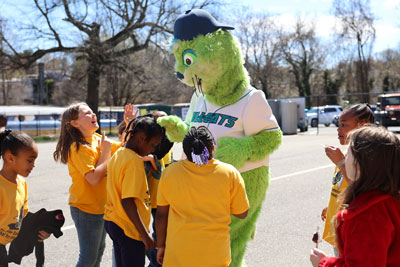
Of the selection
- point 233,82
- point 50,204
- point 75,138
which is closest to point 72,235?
point 50,204

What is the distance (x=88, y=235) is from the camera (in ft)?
11.3

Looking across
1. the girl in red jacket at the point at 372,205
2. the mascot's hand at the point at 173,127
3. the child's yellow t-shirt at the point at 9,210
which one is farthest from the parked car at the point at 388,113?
the girl in red jacket at the point at 372,205

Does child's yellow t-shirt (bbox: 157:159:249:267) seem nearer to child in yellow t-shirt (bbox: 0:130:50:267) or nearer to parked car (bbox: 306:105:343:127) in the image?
child in yellow t-shirt (bbox: 0:130:50:267)

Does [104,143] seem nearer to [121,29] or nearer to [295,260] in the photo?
[295,260]

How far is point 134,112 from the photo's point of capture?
402cm

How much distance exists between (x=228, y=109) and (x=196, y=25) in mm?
738

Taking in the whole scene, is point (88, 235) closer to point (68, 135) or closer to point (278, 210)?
point (68, 135)

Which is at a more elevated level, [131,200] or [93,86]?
[93,86]

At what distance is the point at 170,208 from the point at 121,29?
82.4 feet

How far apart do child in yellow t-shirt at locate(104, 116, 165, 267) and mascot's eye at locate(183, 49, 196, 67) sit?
77 centimetres

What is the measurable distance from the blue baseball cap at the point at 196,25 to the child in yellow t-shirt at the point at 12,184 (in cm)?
149

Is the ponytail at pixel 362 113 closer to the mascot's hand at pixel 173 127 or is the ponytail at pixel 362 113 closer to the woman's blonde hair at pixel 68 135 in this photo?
the mascot's hand at pixel 173 127

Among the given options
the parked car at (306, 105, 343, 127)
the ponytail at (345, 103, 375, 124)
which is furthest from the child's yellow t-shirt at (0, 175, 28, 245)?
the parked car at (306, 105, 343, 127)

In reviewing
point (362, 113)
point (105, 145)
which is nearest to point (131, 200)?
point (105, 145)
